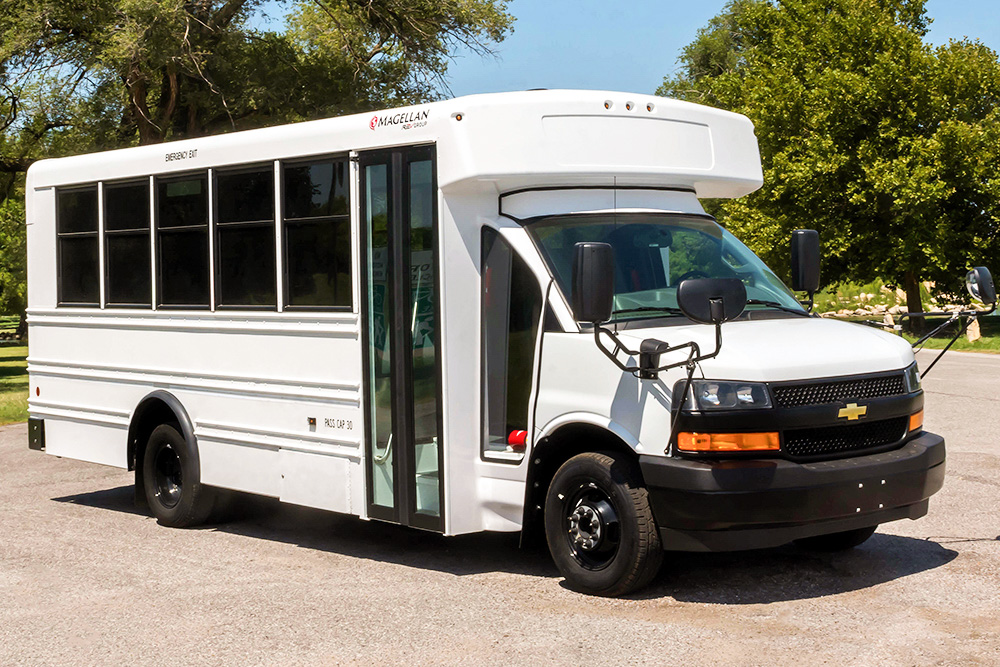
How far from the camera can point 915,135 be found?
3678 cm

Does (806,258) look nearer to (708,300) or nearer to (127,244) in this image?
(708,300)

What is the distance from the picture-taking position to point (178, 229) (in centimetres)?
996

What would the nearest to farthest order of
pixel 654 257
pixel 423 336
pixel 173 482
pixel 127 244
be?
1. pixel 654 257
2. pixel 423 336
3. pixel 173 482
4. pixel 127 244

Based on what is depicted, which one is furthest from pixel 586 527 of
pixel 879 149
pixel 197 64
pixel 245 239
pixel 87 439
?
pixel 879 149

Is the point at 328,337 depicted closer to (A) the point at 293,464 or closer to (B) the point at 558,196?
(A) the point at 293,464

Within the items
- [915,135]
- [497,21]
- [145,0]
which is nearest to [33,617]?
[145,0]

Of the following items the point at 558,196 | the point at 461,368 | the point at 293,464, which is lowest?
the point at 293,464

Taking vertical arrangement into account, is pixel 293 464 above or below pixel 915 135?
below

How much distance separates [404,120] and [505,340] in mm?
1543

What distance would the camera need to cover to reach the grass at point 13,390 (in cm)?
2062

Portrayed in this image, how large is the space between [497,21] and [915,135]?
1448cm

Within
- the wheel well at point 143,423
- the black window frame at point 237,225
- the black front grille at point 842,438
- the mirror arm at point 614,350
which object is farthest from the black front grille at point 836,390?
the wheel well at point 143,423

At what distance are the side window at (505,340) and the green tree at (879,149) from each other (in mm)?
29366

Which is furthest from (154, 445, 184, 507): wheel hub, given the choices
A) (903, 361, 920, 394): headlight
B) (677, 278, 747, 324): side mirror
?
(903, 361, 920, 394): headlight
